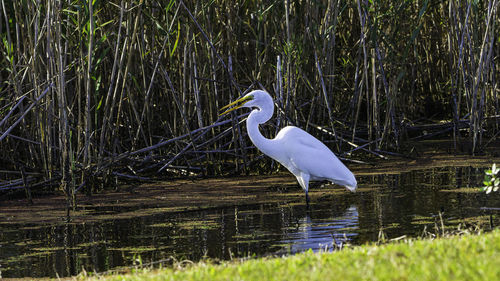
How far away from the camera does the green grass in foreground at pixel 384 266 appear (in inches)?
118

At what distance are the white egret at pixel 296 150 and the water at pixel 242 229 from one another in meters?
0.29

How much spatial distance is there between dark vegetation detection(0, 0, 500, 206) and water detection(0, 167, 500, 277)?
1.06 meters

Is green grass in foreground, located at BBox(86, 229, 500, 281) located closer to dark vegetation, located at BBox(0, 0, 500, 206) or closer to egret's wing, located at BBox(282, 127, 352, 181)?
egret's wing, located at BBox(282, 127, 352, 181)

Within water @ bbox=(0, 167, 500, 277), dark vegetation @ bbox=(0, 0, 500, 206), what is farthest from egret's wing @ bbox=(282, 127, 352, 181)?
dark vegetation @ bbox=(0, 0, 500, 206)

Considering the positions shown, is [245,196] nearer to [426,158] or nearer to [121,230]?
[121,230]

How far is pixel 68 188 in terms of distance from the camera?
23.4 feet

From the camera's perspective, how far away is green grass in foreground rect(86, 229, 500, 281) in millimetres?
3004

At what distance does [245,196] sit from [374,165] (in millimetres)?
2159

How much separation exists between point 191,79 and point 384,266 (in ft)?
19.0

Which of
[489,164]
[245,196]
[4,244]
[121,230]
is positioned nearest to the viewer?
[4,244]

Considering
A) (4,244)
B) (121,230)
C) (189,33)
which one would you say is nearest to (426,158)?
(189,33)

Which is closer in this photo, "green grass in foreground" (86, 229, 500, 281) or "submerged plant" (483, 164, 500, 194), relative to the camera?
"green grass in foreground" (86, 229, 500, 281)

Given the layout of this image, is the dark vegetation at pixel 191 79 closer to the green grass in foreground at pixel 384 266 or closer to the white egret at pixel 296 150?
the white egret at pixel 296 150

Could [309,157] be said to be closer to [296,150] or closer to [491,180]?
[296,150]
